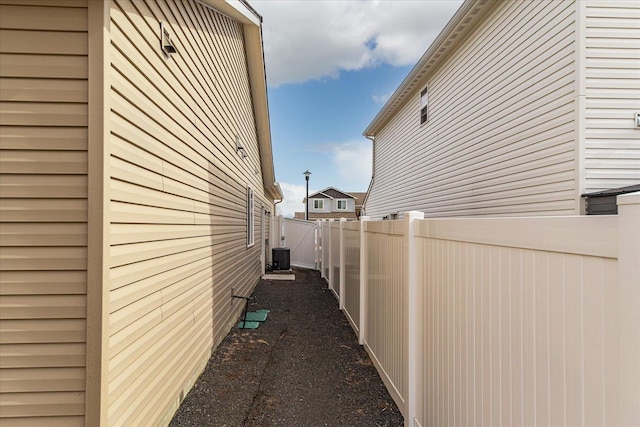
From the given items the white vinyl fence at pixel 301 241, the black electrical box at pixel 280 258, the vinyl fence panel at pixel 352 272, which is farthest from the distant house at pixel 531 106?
the white vinyl fence at pixel 301 241

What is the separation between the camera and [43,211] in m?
2.04

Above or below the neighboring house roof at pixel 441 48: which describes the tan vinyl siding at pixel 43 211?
below

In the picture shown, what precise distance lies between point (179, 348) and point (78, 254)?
5.46ft

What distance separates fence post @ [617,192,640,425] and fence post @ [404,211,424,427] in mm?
1748

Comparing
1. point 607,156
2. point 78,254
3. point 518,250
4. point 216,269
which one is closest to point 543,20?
point 607,156

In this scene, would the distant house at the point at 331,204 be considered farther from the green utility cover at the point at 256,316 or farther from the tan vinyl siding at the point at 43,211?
the tan vinyl siding at the point at 43,211

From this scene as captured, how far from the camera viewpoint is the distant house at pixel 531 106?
15.5 ft

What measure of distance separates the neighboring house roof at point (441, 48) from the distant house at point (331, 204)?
2518cm

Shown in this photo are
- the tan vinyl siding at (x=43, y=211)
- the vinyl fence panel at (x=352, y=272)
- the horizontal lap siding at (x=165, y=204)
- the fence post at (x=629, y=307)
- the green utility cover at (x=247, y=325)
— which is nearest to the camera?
the fence post at (x=629, y=307)

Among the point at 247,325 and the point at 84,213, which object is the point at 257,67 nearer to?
the point at 247,325

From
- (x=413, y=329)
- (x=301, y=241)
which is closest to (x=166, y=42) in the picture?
(x=413, y=329)

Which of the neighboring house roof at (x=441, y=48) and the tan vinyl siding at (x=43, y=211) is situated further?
the neighboring house roof at (x=441, y=48)

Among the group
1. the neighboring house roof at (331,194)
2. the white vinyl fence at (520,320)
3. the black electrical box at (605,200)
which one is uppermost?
the neighboring house roof at (331,194)

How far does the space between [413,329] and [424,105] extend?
29.2 ft
